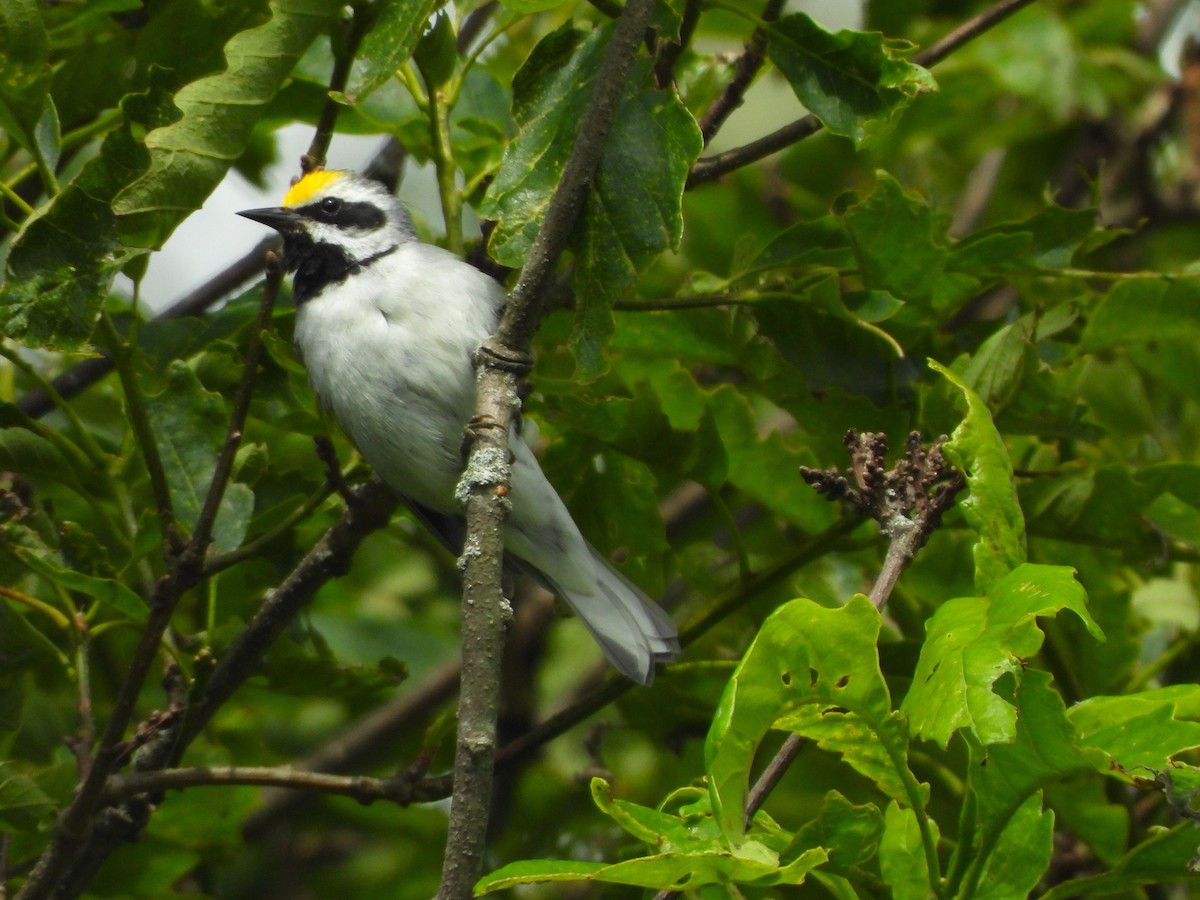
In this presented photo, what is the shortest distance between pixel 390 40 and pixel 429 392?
109 cm

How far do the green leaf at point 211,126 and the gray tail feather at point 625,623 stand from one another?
111 centimetres

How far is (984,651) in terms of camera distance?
1.51 meters

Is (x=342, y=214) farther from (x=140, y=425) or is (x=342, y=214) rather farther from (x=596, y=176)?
(x=596, y=176)

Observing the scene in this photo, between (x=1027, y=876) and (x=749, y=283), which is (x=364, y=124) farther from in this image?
(x=1027, y=876)

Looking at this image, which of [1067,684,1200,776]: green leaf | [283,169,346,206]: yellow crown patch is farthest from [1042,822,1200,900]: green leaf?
[283,169,346,206]: yellow crown patch

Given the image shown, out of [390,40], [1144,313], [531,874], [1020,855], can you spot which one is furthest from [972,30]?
[531,874]

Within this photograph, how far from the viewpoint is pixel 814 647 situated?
1.54 meters

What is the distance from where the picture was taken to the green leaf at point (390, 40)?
2061 millimetres

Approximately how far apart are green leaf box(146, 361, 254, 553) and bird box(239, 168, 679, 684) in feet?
1.28

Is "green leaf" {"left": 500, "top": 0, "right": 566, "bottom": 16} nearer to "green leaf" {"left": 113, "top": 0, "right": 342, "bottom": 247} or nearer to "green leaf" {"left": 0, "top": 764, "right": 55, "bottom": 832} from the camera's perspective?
"green leaf" {"left": 113, "top": 0, "right": 342, "bottom": 247}

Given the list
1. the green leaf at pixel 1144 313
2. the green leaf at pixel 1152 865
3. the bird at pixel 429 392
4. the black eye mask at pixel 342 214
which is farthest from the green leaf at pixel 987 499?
the black eye mask at pixel 342 214

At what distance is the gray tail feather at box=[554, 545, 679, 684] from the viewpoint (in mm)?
2652

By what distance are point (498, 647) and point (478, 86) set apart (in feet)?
5.32

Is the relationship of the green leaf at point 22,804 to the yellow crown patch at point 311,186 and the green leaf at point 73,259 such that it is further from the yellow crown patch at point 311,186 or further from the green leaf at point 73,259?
the yellow crown patch at point 311,186
